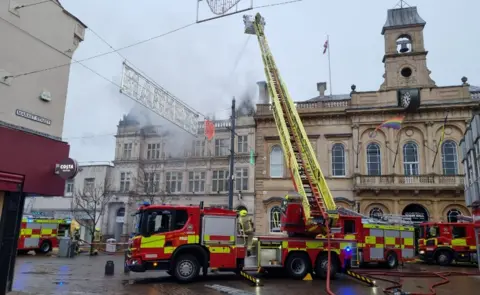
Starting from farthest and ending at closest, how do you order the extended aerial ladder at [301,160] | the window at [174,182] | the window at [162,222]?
the window at [174,182] → the extended aerial ladder at [301,160] → the window at [162,222]

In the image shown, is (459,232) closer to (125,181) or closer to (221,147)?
(221,147)

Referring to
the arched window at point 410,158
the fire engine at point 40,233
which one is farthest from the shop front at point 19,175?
the arched window at point 410,158

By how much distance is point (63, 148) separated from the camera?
435 inches

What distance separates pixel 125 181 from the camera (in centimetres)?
3975

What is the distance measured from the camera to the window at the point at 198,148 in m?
38.2

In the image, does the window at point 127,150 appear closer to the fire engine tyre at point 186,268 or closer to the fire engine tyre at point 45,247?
the fire engine tyre at point 45,247

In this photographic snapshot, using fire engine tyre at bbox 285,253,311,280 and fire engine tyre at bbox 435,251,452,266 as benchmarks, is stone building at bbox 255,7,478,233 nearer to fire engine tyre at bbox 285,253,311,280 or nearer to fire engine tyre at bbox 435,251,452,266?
fire engine tyre at bbox 435,251,452,266

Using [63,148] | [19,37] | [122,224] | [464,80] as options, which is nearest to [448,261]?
[464,80]

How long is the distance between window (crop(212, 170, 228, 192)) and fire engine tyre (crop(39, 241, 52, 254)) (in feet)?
49.5

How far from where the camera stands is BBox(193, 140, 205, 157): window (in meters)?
38.2

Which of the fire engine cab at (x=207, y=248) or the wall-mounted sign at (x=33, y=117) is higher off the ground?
the wall-mounted sign at (x=33, y=117)

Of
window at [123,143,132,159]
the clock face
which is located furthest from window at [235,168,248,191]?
the clock face

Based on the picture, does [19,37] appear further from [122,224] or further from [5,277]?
[122,224]

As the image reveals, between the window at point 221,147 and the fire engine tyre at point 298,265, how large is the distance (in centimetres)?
2317
